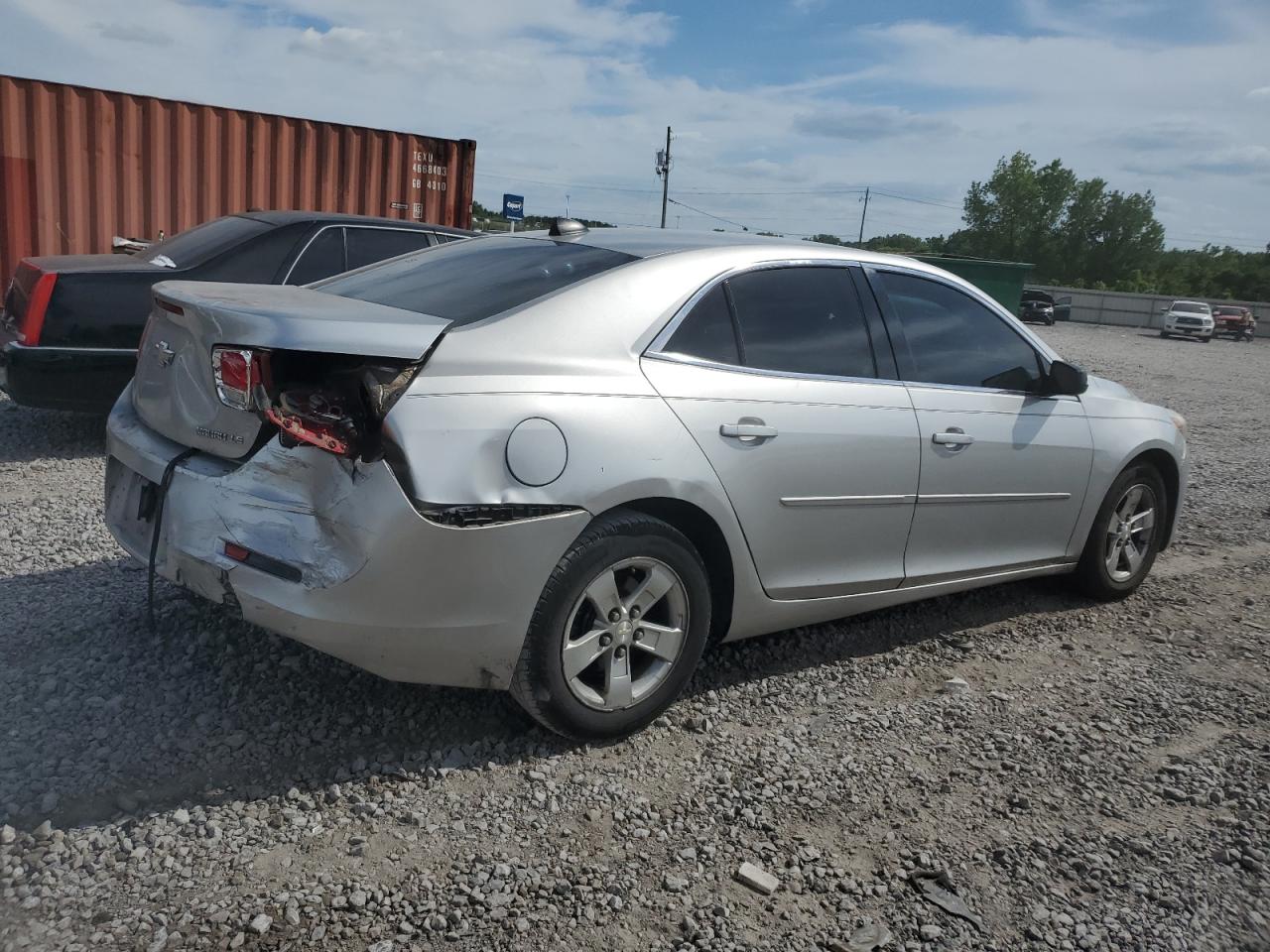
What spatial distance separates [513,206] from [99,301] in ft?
38.4

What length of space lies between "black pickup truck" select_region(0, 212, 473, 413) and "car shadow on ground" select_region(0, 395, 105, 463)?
0.47m

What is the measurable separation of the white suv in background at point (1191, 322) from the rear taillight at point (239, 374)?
45883 mm

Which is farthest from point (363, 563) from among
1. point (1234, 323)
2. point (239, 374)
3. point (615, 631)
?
point (1234, 323)

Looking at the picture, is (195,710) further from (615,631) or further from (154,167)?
(154,167)

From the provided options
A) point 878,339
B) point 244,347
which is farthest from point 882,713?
point 244,347

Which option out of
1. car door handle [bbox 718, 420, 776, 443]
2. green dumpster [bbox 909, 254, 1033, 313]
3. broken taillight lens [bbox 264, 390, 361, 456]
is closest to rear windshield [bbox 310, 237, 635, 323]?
broken taillight lens [bbox 264, 390, 361, 456]

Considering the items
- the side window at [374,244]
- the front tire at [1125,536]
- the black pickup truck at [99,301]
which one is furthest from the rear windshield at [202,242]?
the front tire at [1125,536]

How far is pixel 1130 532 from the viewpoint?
17.2 feet

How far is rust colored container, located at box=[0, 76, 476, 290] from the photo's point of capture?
9383 millimetres

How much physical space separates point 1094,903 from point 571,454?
1807mm

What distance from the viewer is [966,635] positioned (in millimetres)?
4691

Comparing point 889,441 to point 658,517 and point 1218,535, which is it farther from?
point 1218,535

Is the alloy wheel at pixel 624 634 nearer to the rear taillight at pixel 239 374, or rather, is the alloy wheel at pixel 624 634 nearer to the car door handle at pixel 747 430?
the car door handle at pixel 747 430

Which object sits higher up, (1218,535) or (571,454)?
(571,454)
